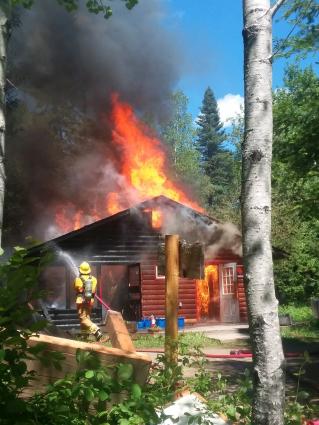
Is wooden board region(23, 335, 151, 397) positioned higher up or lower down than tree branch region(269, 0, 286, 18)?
lower down

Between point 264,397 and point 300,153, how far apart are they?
18.9 feet

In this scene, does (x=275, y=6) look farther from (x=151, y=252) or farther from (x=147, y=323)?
(x=151, y=252)

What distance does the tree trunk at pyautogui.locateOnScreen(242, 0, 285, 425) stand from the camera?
2.81 metres

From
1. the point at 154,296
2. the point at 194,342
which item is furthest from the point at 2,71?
the point at 154,296

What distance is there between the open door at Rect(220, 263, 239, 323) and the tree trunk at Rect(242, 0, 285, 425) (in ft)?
54.1

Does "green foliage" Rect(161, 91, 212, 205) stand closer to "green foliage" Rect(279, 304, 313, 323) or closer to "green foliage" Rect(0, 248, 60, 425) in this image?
"green foliage" Rect(279, 304, 313, 323)

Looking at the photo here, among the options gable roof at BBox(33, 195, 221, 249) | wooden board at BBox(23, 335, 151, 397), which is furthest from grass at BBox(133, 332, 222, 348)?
wooden board at BBox(23, 335, 151, 397)

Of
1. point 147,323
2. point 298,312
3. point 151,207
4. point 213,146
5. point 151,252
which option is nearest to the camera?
point 147,323

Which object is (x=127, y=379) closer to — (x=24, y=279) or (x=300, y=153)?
(x=24, y=279)

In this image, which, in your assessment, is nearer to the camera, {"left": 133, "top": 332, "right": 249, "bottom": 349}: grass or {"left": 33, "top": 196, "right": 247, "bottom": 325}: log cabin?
{"left": 133, "top": 332, "right": 249, "bottom": 349}: grass

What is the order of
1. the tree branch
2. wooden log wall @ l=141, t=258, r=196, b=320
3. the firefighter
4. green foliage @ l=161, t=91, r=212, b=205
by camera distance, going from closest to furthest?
the tree branch → the firefighter → wooden log wall @ l=141, t=258, r=196, b=320 → green foliage @ l=161, t=91, r=212, b=205

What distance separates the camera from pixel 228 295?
19812 mm

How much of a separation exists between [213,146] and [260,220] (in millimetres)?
64151

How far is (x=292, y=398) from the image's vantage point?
6047mm
